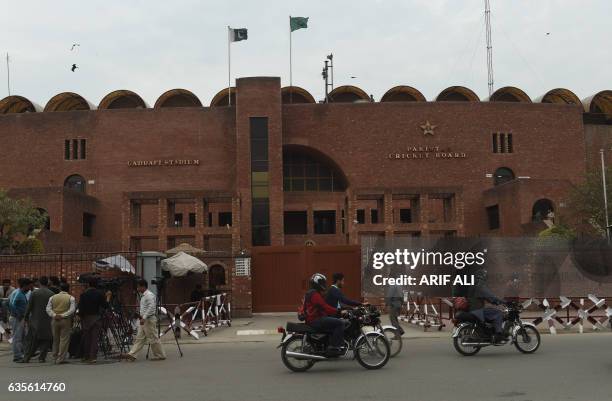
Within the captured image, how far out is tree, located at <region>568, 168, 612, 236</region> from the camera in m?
38.9

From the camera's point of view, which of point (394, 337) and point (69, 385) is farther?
point (394, 337)

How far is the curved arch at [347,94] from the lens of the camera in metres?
55.5

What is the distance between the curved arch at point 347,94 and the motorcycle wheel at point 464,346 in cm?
4265

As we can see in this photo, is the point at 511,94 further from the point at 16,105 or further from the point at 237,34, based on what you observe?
the point at 16,105

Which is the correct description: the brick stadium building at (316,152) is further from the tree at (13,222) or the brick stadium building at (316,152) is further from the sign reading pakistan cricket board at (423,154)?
the tree at (13,222)

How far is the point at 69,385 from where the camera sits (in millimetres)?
11102

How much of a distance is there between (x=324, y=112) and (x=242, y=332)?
29546mm

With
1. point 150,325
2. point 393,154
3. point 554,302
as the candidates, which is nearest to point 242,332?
point 150,325

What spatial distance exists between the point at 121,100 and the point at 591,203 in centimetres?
3351

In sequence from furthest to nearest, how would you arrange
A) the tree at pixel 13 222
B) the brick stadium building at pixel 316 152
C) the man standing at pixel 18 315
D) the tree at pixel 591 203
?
1. the brick stadium building at pixel 316 152
2. the tree at pixel 591 203
3. the tree at pixel 13 222
4. the man standing at pixel 18 315

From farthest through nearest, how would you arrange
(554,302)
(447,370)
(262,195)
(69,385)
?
(262,195), (554,302), (447,370), (69,385)

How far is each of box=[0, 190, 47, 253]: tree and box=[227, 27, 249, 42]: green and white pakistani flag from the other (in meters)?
19.8

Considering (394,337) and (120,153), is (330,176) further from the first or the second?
(394,337)

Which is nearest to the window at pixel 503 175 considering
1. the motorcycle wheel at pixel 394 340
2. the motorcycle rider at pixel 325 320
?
the motorcycle wheel at pixel 394 340
